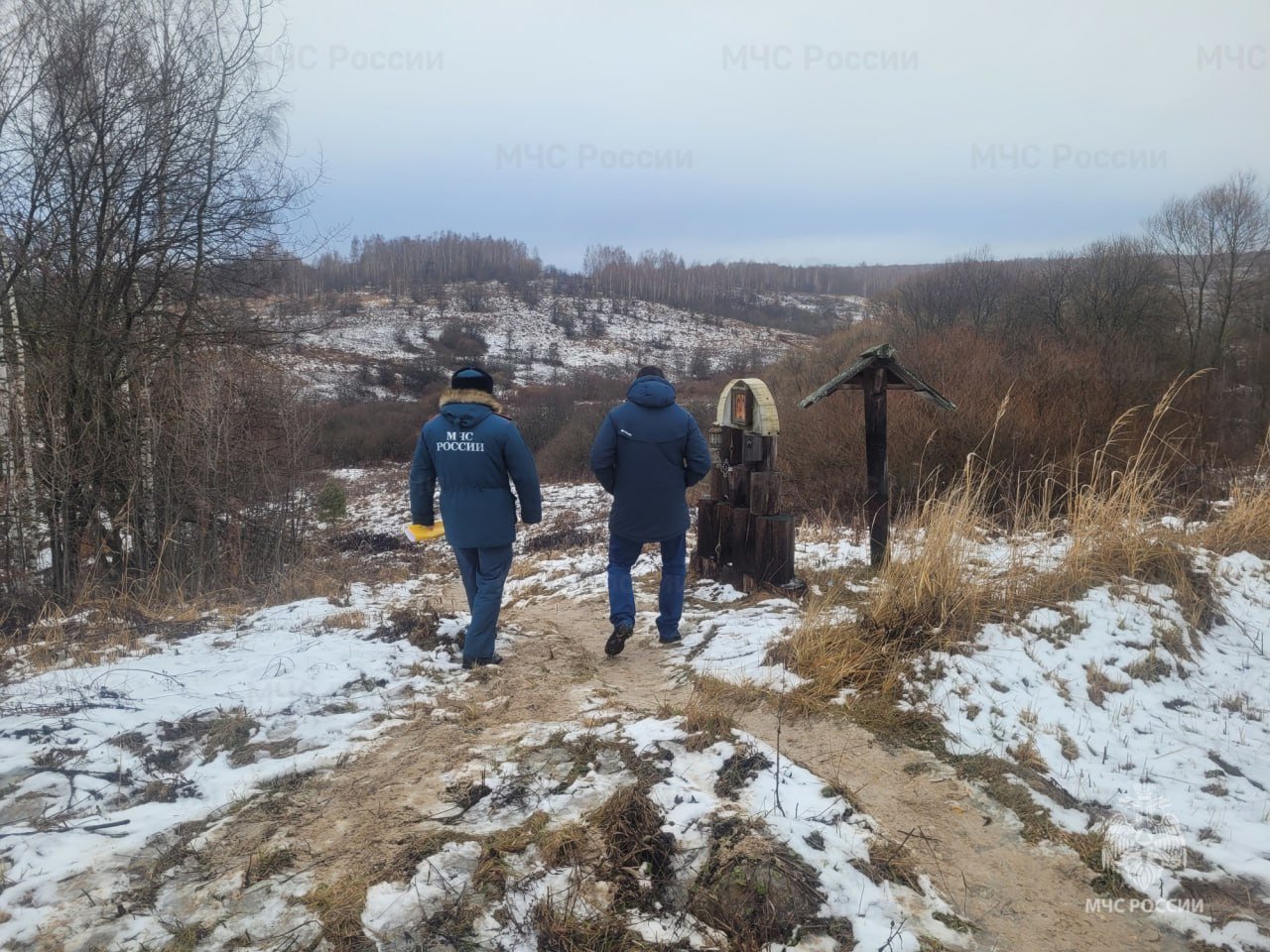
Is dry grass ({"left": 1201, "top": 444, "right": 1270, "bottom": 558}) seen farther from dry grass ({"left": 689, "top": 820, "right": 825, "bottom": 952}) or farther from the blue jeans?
dry grass ({"left": 689, "top": 820, "right": 825, "bottom": 952})

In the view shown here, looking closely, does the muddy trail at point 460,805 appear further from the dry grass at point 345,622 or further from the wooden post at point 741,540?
the wooden post at point 741,540

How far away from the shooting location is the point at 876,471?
6465 millimetres

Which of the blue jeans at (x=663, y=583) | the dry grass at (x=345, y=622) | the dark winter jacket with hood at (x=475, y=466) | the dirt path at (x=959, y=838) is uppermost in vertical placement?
the dark winter jacket with hood at (x=475, y=466)

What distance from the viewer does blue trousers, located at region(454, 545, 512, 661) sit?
4.84 metres

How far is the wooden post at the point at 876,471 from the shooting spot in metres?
6.39

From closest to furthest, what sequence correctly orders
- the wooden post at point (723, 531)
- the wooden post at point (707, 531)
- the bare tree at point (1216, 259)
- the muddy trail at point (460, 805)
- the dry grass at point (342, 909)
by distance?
the dry grass at point (342, 909) < the muddy trail at point (460, 805) < the wooden post at point (723, 531) < the wooden post at point (707, 531) < the bare tree at point (1216, 259)

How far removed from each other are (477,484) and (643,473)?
1169 mm

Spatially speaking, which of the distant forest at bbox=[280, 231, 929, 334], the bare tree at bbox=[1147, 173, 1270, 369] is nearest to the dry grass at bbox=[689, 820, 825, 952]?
the bare tree at bbox=[1147, 173, 1270, 369]

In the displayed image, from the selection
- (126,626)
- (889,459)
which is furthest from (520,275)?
(126,626)

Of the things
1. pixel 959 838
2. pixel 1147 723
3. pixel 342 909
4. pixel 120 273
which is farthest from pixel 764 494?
pixel 120 273

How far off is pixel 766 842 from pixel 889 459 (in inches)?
462

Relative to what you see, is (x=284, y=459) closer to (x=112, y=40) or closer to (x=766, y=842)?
(x=112, y=40)

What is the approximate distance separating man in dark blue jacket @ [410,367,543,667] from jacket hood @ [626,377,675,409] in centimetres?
90

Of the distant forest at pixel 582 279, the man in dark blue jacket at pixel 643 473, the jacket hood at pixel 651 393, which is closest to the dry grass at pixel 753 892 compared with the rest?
the man in dark blue jacket at pixel 643 473
